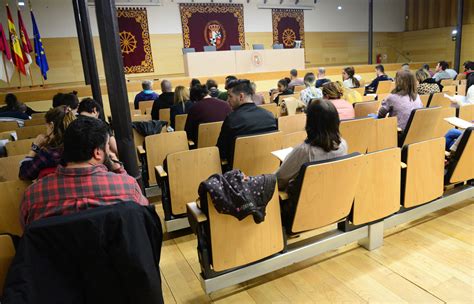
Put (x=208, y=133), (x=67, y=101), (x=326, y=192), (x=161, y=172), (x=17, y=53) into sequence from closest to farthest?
1. (x=326, y=192)
2. (x=161, y=172)
3. (x=208, y=133)
4. (x=67, y=101)
5. (x=17, y=53)

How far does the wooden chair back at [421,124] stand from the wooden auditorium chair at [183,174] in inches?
83.8

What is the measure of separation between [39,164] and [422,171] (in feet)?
8.35

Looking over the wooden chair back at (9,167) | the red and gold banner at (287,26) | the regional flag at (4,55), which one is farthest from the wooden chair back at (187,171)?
the red and gold banner at (287,26)

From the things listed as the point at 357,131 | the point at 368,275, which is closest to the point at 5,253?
the point at 368,275

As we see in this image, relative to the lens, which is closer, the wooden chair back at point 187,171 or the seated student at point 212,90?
the wooden chair back at point 187,171

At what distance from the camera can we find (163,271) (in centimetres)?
226

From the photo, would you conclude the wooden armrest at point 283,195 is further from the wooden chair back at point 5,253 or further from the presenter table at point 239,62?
the presenter table at point 239,62

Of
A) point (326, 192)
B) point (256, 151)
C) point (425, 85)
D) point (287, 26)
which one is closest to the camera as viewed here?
point (326, 192)

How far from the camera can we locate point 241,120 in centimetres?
278

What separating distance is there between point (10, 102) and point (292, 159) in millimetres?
5664

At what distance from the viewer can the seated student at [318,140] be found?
1.97 m

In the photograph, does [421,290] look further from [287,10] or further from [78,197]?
[287,10]

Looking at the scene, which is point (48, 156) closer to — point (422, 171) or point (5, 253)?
point (5, 253)

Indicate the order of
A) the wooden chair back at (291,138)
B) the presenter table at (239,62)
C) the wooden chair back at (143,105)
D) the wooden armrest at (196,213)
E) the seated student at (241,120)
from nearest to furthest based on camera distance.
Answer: the wooden armrest at (196,213) < the seated student at (241,120) < the wooden chair back at (291,138) < the wooden chair back at (143,105) < the presenter table at (239,62)
